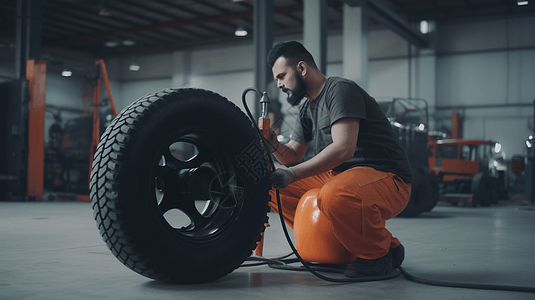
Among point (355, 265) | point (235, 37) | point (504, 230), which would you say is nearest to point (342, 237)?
point (355, 265)

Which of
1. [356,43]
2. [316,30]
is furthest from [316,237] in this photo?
[356,43]

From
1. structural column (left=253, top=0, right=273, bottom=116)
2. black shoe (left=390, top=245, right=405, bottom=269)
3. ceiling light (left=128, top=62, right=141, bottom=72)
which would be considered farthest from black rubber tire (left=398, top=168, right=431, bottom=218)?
ceiling light (left=128, top=62, right=141, bottom=72)

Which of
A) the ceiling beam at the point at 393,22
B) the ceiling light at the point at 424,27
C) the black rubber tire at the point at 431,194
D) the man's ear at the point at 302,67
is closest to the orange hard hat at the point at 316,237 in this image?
the man's ear at the point at 302,67

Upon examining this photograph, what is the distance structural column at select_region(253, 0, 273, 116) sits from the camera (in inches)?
312

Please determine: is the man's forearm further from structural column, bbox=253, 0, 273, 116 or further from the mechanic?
structural column, bbox=253, 0, 273, 116

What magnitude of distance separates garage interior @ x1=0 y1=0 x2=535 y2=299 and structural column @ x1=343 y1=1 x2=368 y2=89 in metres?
0.03

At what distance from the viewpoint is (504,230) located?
14.3ft

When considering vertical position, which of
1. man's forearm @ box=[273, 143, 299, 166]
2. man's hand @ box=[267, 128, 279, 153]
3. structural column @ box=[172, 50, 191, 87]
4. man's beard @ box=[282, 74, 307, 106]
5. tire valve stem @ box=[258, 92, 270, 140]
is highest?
structural column @ box=[172, 50, 191, 87]

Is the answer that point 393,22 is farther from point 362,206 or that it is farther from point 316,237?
point 362,206

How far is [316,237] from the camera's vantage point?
2.15 meters

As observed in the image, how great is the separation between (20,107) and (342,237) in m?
7.89

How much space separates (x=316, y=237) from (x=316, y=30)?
6817mm

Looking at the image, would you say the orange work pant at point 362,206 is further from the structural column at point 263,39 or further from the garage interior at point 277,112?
the structural column at point 263,39

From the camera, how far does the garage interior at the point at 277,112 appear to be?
200cm
